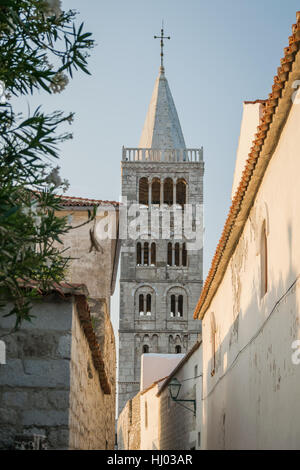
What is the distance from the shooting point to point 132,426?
38.1m

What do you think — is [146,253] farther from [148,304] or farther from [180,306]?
[180,306]

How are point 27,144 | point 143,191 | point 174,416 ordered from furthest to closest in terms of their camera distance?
point 143,191, point 174,416, point 27,144

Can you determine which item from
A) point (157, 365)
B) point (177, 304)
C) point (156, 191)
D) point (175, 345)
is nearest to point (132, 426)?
point (157, 365)

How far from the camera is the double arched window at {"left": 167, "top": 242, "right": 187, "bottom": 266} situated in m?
53.6

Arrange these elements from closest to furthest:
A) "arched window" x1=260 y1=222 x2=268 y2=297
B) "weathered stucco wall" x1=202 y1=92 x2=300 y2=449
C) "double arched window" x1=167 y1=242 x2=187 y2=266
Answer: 1. "weathered stucco wall" x1=202 y1=92 x2=300 y2=449
2. "arched window" x1=260 y1=222 x2=268 y2=297
3. "double arched window" x1=167 y1=242 x2=187 y2=266

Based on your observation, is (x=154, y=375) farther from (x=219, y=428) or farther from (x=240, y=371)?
(x=240, y=371)

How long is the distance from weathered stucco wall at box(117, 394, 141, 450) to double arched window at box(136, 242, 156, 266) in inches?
574

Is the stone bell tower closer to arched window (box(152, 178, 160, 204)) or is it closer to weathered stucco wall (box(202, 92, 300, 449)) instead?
arched window (box(152, 178, 160, 204))

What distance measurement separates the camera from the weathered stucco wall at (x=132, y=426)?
35.3 metres

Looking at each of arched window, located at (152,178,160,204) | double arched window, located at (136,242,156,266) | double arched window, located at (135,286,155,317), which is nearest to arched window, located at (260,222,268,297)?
double arched window, located at (135,286,155,317)

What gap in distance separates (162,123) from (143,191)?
6249 mm

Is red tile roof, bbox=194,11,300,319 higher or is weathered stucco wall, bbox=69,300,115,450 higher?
red tile roof, bbox=194,11,300,319

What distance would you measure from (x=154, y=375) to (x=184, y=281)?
1733 cm

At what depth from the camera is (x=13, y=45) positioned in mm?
4797
